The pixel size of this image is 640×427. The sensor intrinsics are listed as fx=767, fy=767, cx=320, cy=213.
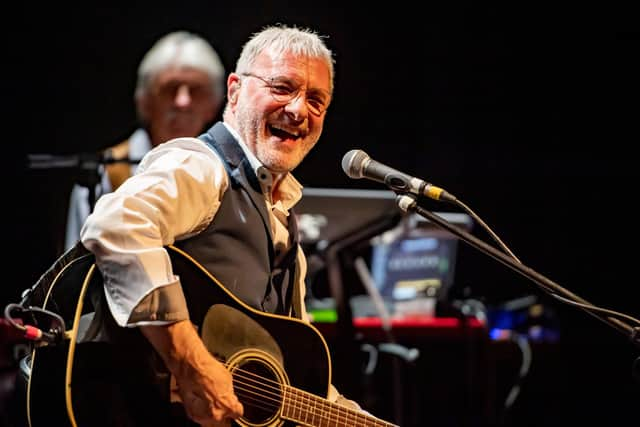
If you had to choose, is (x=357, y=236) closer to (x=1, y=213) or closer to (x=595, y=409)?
(x=1, y=213)

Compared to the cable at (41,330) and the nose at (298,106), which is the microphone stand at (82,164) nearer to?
the nose at (298,106)

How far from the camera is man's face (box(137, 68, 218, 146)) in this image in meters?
3.63

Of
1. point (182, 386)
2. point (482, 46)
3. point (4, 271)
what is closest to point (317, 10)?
point (482, 46)

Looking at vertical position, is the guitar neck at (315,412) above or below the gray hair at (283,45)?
below

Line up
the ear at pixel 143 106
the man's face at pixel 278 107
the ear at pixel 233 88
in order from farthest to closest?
the ear at pixel 143 106, the ear at pixel 233 88, the man's face at pixel 278 107

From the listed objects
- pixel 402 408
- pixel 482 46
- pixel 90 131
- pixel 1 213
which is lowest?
pixel 402 408

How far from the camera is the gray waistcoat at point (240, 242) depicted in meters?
1.92

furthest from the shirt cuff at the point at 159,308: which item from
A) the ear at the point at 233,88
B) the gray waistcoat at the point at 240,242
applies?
the ear at the point at 233,88

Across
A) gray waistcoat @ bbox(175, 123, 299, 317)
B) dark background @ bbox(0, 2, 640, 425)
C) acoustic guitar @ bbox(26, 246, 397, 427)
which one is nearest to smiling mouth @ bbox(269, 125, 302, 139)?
gray waistcoat @ bbox(175, 123, 299, 317)

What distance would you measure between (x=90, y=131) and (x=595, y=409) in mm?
3864

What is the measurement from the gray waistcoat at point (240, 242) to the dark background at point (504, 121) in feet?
9.20

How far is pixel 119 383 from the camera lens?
163 cm

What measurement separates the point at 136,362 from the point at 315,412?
0.55 meters

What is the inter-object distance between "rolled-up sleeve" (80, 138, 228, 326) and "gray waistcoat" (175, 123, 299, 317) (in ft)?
0.49
